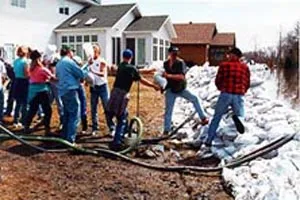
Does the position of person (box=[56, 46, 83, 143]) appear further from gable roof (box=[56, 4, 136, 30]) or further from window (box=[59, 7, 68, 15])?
window (box=[59, 7, 68, 15])

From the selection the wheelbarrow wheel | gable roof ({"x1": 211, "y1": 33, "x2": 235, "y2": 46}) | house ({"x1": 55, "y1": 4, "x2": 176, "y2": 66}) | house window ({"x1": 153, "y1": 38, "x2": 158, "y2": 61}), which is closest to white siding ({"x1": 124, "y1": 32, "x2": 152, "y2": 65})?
house ({"x1": 55, "y1": 4, "x2": 176, "y2": 66})

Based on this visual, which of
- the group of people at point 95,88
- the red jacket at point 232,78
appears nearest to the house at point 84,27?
the group of people at point 95,88

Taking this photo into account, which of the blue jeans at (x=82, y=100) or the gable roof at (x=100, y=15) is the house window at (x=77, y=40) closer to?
the gable roof at (x=100, y=15)

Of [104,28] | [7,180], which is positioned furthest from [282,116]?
[104,28]

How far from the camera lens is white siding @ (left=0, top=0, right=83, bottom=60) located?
72.7 ft

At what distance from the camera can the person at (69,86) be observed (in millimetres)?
7082

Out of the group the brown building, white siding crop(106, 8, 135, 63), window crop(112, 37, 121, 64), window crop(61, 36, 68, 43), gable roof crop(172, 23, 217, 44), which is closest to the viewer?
white siding crop(106, 8, 135, 63)

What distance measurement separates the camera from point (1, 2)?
21.8 meters

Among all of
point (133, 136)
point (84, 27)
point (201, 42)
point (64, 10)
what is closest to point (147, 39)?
point (84, 27)

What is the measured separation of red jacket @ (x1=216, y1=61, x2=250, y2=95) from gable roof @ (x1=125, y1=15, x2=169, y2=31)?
21635 mm

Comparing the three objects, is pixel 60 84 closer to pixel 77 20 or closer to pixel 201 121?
pixel 201 121

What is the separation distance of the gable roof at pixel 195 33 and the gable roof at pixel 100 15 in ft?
38.2

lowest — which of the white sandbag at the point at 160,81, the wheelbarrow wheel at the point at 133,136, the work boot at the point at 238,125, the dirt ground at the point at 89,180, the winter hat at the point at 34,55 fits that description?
the dirt ground at the point at 89,180

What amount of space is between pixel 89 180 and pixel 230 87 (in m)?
2.69
